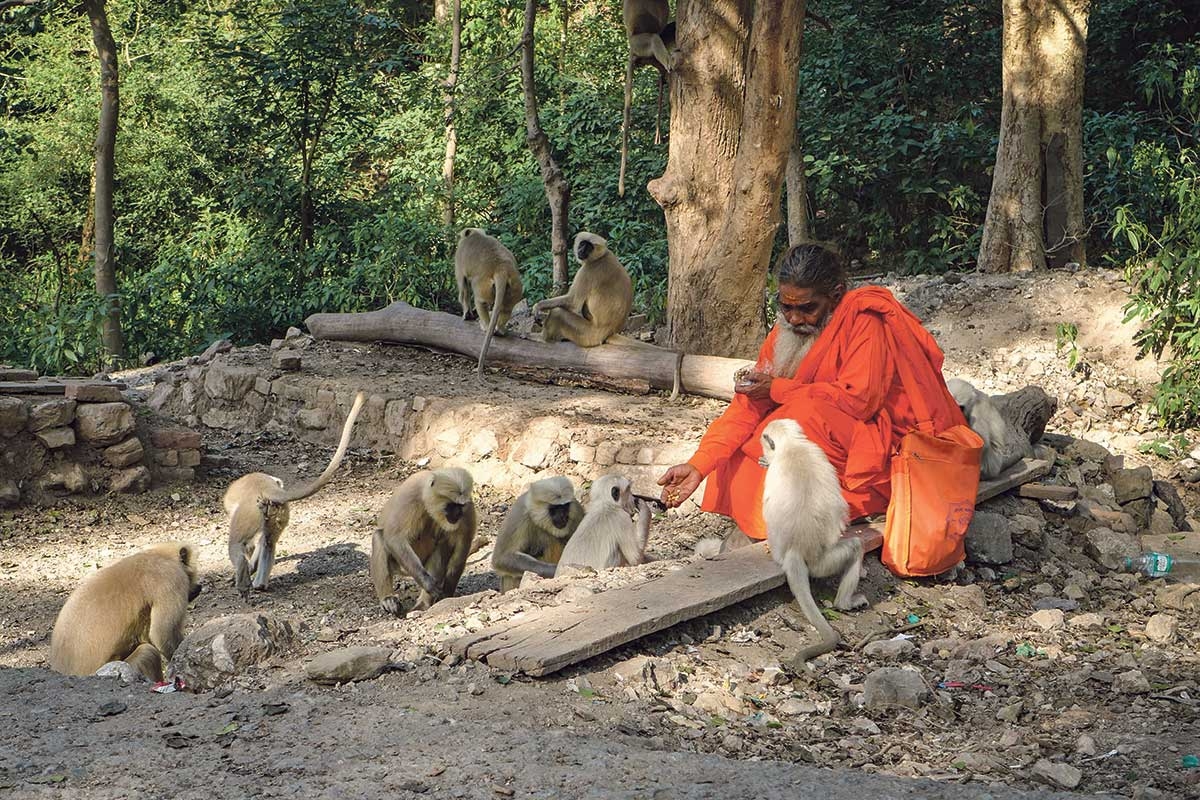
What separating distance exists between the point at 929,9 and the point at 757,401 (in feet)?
37.4

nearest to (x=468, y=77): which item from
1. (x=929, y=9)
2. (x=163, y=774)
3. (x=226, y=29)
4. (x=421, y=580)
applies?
(x=929, y=9)

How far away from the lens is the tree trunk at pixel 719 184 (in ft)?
27.4

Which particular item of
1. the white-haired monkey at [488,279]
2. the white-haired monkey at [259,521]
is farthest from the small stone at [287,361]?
the white-haired monkey at [259,521]

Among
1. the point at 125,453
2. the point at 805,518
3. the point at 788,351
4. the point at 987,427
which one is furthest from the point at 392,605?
the point at 125,453

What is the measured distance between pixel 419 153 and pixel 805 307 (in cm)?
1231

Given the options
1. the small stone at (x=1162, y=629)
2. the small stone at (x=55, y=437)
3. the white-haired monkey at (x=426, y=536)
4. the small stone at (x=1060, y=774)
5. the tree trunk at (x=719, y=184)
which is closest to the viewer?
the small stone at (x=1060, y=774)

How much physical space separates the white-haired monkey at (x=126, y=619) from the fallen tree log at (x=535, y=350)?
4.44m

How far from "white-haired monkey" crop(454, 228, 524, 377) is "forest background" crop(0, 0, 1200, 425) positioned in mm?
1972

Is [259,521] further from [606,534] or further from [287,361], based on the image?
[287,361]

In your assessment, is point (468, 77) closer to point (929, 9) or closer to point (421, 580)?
point (929, 9)

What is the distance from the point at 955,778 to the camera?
355cm

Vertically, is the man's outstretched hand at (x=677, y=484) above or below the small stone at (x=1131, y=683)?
above

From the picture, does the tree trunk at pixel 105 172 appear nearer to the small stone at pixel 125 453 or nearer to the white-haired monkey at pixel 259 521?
the small stone at pixel 125 453

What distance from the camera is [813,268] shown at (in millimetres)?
5227
